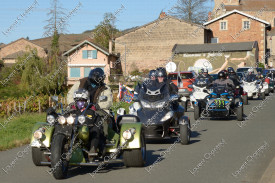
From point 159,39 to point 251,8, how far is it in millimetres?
41963

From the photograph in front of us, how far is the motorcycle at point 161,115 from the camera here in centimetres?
1191

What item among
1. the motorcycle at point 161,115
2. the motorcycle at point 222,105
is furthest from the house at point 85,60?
the motorcycle at point 161,115

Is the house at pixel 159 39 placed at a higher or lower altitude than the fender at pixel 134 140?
higher

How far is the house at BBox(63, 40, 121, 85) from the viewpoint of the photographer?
74562 mm

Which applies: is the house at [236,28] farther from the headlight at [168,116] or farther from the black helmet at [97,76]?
the black helmet at [97,76]

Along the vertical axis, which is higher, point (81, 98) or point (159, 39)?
point (159, 39)

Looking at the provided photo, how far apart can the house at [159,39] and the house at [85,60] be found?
299 cm

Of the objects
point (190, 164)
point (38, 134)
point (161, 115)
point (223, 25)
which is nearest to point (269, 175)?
point (190, 164)

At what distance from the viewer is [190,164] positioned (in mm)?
9641

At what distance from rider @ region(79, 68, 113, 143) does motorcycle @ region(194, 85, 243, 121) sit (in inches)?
367

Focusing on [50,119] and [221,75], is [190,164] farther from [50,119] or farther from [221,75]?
[221,75]

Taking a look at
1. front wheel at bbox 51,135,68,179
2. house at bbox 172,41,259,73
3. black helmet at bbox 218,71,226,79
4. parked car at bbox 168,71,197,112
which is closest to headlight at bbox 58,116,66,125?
front wheel at bbox 51,135,68,179

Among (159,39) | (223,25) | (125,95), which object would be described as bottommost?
(125,95)

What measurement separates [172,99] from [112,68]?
2536 inches
